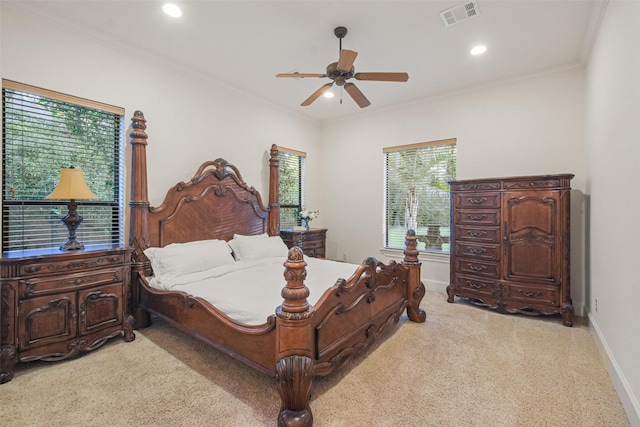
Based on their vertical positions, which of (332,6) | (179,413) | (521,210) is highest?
(332,6)

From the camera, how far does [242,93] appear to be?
4113 millimetres

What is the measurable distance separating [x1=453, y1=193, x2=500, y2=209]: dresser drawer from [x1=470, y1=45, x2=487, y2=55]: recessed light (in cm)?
156

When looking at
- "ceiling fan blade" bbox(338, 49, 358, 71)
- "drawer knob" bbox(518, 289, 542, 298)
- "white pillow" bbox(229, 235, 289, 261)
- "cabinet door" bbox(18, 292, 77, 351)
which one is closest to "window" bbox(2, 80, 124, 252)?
"cabinet door" bbox(18, 292, 77, 351)

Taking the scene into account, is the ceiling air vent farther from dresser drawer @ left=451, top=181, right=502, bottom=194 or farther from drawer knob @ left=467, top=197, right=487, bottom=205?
drawer knob @ left=467, top=197, right=487, bottom=205

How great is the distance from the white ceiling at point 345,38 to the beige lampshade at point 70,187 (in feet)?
4.58

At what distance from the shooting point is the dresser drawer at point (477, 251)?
11.2 ft

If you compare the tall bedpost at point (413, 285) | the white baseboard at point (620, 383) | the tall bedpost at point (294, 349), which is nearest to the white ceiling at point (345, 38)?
the tall bedpost at point (413, 285)

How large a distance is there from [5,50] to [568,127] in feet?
18.1

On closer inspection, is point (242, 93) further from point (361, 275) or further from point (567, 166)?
point (567, 166)

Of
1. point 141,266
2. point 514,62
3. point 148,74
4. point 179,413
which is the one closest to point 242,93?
point 148,74

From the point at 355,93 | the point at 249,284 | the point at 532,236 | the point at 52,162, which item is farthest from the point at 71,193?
the point at 532,236

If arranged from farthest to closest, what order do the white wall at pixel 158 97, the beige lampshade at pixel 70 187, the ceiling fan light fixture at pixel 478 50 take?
the ceiling fan light fixture at pixel 478 50, the white wall at pixel 158 97, the beige lampshade at pixel 70 187

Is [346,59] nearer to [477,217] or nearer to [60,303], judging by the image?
[477,217]

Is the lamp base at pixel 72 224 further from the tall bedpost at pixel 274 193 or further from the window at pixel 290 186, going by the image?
the window at pixel 290 186
